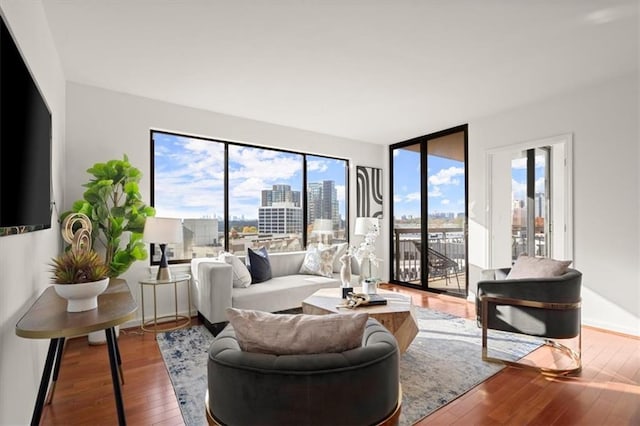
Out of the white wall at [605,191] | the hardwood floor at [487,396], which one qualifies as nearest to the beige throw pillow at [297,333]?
the hardwood floor at [487,396]

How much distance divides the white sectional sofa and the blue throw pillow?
0.09m

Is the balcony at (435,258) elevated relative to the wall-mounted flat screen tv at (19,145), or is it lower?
lower

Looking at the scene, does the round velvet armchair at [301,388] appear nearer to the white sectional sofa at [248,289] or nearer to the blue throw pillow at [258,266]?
the white sectional sofa at [248,289]

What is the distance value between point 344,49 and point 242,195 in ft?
8.36

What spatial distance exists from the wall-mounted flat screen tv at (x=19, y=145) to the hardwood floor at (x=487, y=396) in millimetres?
1230

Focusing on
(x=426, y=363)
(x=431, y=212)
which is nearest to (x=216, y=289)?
(x=426, y=363)

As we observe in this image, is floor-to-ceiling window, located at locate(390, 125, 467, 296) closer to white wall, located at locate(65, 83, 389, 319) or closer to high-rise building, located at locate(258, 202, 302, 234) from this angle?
high-rise building, located at locate(258, 202, 302, 234)

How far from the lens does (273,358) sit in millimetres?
1155

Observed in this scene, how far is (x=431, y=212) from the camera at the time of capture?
17.6 feet

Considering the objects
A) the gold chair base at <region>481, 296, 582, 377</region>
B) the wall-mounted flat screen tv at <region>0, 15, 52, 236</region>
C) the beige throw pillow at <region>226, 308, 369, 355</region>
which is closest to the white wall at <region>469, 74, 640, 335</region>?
the gold chair base at <region>481, 296, 582, 377</region>

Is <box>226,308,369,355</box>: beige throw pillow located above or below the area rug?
above

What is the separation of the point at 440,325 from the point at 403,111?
105 inches

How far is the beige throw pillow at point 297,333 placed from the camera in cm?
120

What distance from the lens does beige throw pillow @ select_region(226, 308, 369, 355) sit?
3.95 ft
